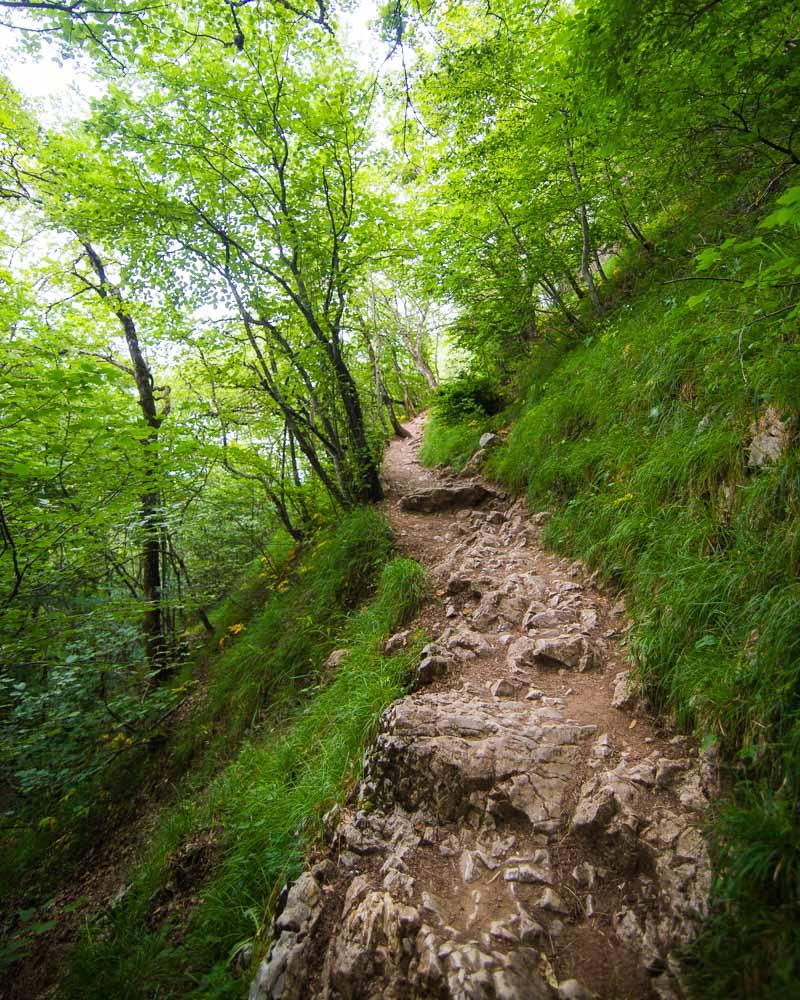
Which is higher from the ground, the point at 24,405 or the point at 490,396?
the point at 24,405

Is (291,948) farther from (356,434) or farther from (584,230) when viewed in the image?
(584,230)

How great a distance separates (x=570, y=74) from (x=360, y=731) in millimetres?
5838

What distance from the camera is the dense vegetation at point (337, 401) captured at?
99.1 inches

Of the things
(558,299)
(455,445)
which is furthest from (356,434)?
(558,299)

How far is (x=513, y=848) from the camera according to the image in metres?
2.08

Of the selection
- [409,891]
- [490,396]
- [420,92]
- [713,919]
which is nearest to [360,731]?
[409,891]

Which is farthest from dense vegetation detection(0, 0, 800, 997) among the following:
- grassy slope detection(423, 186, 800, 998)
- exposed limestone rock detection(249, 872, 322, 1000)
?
exposed limestone rock detection(249, 872, 322, 1000)

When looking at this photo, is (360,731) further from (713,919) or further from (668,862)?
(713,919)

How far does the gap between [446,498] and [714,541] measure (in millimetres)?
4599

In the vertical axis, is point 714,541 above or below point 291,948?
above

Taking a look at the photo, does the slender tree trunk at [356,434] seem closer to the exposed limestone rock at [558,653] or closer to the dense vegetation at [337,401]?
the dense vegetation at [337,401]

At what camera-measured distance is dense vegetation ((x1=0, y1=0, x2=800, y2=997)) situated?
8.26 feet

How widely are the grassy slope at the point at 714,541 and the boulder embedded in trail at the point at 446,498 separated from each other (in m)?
1.19

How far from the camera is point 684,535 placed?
9.83 ft
